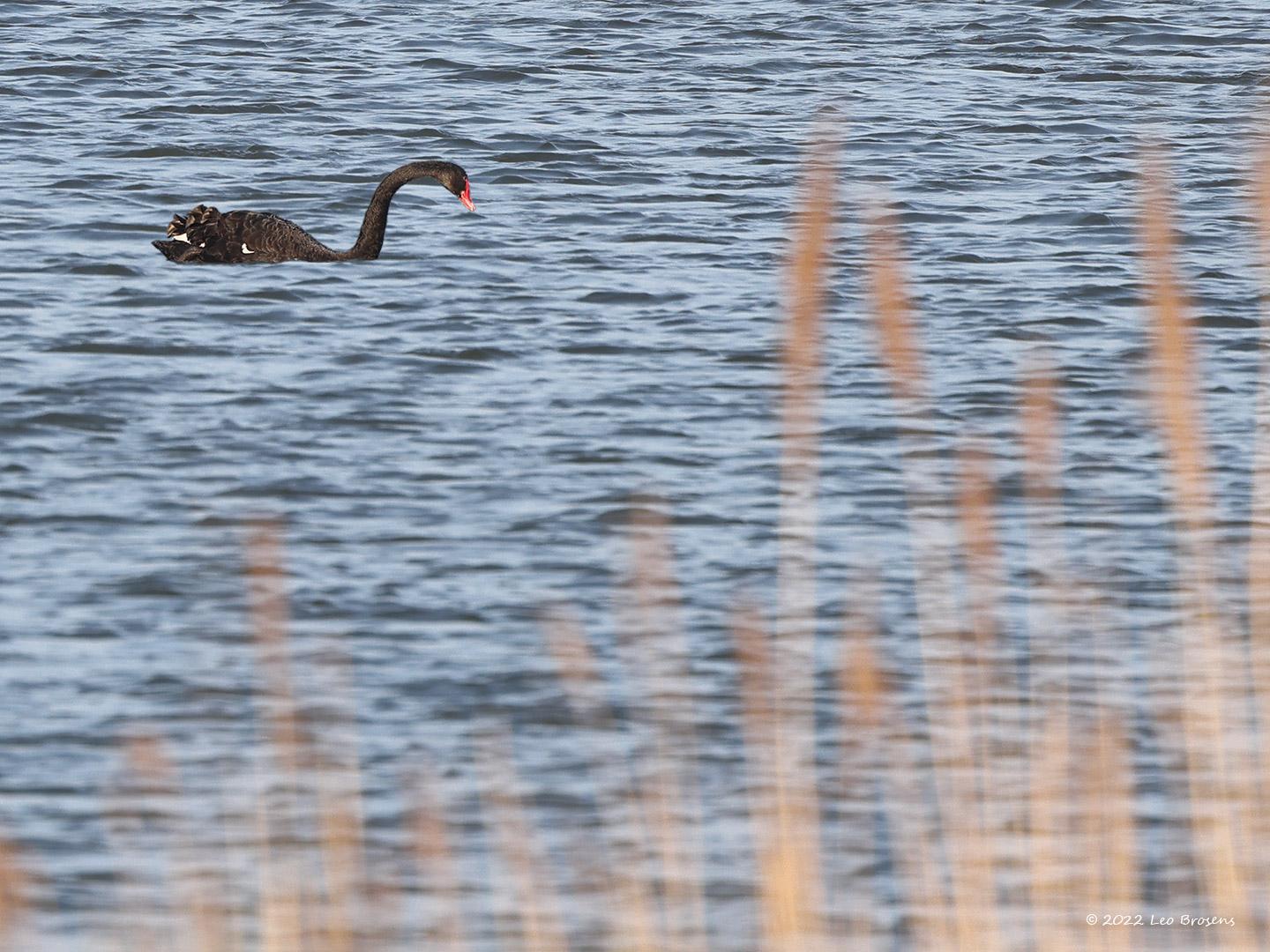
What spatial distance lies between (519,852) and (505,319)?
9311 mm

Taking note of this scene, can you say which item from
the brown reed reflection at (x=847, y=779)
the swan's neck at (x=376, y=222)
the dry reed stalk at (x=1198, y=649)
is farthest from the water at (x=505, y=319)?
the dry reed stalk at (x=1198, y=649)

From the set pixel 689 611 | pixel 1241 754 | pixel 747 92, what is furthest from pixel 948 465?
pixel 747 92

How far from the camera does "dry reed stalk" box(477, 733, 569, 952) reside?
6.80 meters

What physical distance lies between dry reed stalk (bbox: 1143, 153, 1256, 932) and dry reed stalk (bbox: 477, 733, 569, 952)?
1648 mm

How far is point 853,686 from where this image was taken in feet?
21.3

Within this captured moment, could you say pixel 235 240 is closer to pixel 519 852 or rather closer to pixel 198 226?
pixel 198 226

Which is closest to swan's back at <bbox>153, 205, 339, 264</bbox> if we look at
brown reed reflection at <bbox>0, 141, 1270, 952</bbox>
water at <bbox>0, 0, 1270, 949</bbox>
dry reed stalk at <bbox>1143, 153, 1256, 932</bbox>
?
water at <bbox>0, 0, 1270, 949</bbox>

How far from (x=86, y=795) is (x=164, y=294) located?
27.2 feet

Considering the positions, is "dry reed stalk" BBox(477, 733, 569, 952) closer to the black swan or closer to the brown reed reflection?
the brown reed reflection

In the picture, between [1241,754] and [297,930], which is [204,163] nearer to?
[1241,754]

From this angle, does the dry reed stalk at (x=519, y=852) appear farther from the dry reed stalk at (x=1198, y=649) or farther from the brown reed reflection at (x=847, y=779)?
the dry reed stalk at (x=1198, y=649)

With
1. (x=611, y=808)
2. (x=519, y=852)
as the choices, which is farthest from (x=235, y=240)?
(x=519, y=852)

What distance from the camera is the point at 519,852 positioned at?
273 inches

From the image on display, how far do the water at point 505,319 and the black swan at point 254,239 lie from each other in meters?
0.12
